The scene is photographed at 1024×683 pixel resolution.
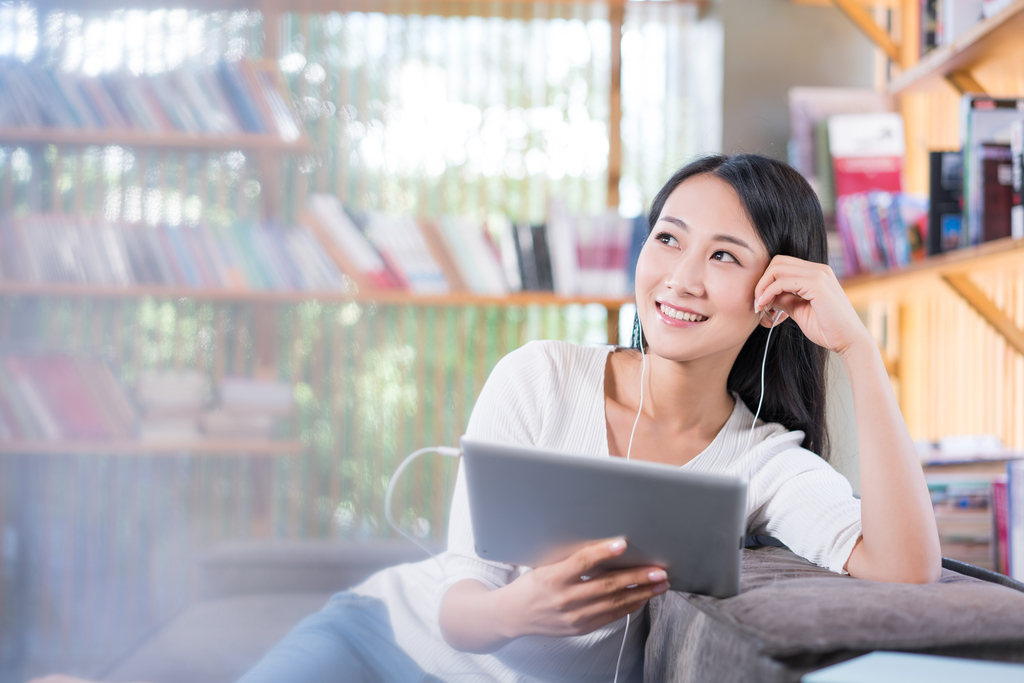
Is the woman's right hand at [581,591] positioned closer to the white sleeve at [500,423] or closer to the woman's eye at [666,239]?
the white sleeve at [500,423]

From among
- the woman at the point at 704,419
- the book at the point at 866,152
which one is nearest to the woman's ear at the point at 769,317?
the woman at the point at 704,419

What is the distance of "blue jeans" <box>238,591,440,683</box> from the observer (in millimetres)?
1099

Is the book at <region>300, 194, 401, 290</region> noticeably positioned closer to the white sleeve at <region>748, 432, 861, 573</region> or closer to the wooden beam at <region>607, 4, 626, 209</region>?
the wooden beam at <region>607, 4, 626, 209</region>

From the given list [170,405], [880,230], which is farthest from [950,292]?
[170,405]

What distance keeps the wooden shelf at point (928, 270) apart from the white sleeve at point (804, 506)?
1.79 ft

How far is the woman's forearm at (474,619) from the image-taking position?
937mm

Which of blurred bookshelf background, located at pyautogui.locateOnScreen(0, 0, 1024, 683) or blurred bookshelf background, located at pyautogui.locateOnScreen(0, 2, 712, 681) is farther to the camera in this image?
blurred bookshelf background, located at pyautogui.locateOnScreen(0, 2, 712, 681)

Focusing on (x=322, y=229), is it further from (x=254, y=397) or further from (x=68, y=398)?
(x=68, y=398)

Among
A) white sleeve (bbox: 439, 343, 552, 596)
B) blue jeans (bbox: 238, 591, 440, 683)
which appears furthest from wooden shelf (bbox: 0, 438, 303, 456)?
white sleeve (bbox: 439, 343, 552, 596)

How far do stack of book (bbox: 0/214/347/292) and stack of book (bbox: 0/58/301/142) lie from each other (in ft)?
0.98

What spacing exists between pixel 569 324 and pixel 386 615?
4.81 feet

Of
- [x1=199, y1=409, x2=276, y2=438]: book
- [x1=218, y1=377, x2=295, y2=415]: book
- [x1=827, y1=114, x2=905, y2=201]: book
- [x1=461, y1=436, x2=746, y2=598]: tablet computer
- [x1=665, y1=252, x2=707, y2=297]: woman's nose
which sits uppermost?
[x1=827, y1=114, x2=905, y2=201]: book

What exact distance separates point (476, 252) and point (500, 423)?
1.19 metres

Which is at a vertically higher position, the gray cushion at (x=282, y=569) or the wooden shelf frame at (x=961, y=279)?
the wooden shelf frame at (x=961, y=279)
